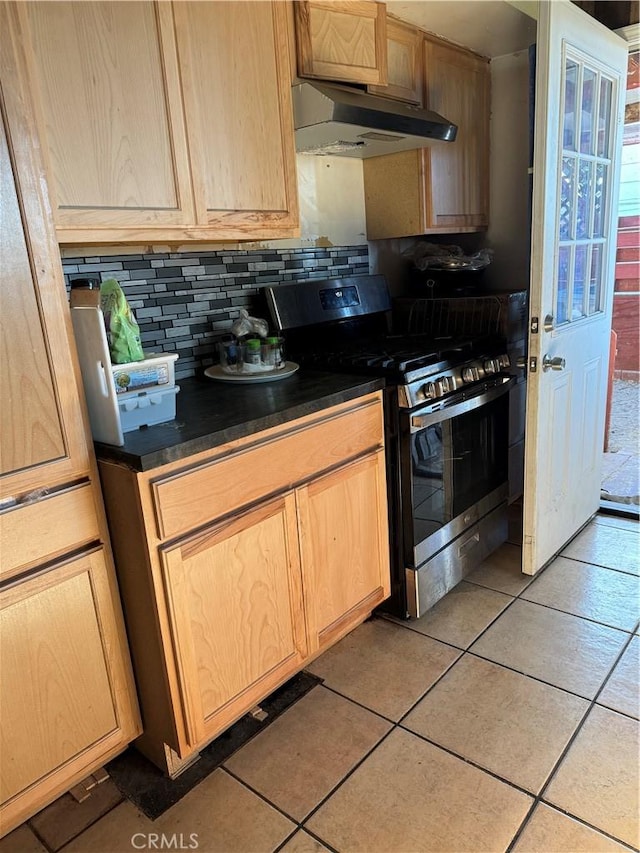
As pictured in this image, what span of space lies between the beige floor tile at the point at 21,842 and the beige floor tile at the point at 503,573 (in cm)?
167

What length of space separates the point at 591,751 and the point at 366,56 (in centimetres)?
226

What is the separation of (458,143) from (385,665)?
218cm

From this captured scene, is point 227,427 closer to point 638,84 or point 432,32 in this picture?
point 432,32

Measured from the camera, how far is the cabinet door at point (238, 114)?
5.17ft

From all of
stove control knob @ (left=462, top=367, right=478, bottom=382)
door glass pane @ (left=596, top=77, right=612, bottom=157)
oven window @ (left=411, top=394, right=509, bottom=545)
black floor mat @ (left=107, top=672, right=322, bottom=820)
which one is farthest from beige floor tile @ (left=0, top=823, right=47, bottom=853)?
door glass pane @ (left=596, top=77, right=612, bottom=157)

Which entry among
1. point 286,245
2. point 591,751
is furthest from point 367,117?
point 591,751

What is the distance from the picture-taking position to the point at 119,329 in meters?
1.42

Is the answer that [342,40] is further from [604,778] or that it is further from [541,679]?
[604,778]

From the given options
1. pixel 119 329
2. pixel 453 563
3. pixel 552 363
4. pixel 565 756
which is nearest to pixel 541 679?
pixel 565 756

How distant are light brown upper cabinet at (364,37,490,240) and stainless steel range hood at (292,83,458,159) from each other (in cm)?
18

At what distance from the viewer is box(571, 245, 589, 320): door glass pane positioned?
234cm

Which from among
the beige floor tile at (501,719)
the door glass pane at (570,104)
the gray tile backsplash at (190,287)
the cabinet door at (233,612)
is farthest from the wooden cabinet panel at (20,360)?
the door glass pane at (570,104)

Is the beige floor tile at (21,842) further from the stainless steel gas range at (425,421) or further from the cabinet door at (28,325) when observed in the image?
the stainless steel gas range at (425,421)

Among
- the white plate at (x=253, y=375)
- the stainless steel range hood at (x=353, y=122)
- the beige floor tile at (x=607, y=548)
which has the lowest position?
the beige floor tile at (x=607, y=548)
